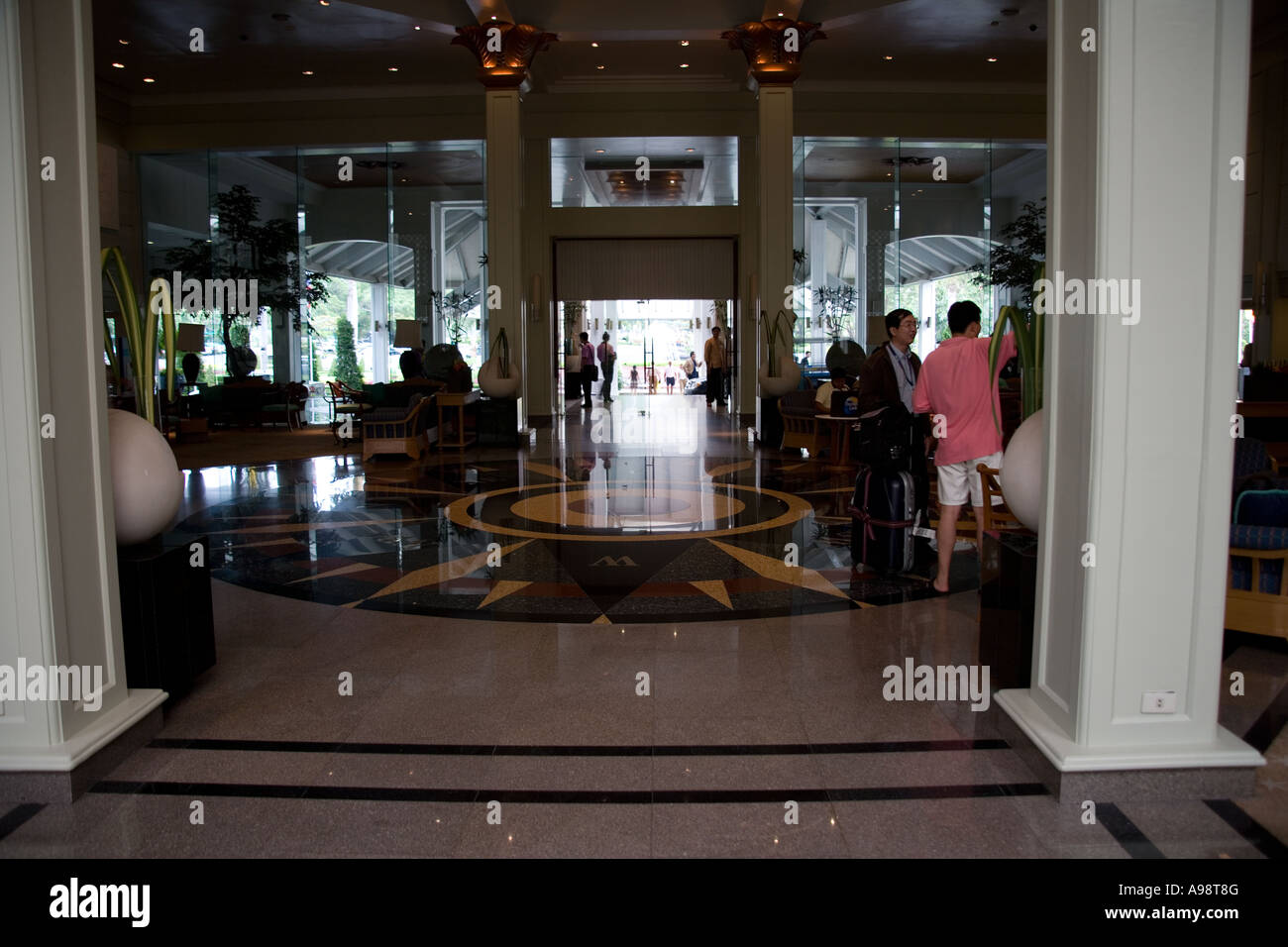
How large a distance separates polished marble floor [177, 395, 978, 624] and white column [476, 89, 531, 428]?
2368mm

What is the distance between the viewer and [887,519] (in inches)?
220

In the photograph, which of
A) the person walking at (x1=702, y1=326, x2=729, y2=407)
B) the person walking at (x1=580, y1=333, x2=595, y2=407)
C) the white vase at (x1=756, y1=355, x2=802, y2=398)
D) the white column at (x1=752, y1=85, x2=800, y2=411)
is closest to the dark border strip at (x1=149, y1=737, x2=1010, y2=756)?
the white vase at (x1=756, y1=355, x2=802, y2=398)

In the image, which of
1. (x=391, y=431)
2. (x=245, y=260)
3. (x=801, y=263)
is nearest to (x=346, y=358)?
(x=245, y=260)

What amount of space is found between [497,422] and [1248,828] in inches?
433

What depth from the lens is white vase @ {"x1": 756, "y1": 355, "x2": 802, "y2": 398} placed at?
12297 mm

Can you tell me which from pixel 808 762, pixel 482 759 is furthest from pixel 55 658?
pixel 808 762

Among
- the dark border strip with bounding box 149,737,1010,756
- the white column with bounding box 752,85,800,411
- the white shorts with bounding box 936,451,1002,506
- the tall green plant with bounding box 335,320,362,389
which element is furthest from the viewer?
the tall green plant with bounding box 335,320,362,389

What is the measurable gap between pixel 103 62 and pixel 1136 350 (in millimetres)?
16184

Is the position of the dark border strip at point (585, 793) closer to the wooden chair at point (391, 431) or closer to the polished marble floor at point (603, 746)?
the polished marble floor at point (603, 746)

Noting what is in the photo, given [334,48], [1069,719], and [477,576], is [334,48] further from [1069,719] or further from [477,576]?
[1069,719]

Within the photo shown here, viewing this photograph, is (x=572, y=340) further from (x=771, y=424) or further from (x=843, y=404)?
(x=843, y=404)

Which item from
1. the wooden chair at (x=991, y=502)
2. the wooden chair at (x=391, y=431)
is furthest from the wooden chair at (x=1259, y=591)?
the wooden chair at (x=391, y=431)

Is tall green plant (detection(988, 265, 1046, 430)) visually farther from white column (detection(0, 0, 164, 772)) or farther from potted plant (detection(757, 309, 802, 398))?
potted plant (detection(757, 309, 802, 398))

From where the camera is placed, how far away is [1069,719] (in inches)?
113
